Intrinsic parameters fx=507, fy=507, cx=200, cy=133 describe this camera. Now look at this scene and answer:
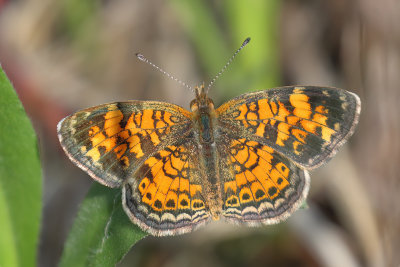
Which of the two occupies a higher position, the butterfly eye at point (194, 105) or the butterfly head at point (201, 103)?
the butterfly head at point (201, 103)

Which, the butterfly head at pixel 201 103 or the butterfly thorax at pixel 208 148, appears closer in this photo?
the butterfly thorax at pixel 208 148

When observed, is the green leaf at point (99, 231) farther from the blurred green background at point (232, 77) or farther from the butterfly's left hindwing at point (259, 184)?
the blurred green background at point (232, 77)

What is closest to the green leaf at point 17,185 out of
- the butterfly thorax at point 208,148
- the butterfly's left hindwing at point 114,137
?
the butterfly's left hindwing at point 114,137

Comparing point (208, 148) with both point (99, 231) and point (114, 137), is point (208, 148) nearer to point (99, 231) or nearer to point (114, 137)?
point (114, 137)

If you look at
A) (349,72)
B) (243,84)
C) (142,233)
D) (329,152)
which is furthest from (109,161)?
(349,72)

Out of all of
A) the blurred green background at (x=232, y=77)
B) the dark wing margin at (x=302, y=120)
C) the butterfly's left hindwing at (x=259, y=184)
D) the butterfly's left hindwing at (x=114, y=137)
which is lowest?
the blurred green background at (x=232, y=77)

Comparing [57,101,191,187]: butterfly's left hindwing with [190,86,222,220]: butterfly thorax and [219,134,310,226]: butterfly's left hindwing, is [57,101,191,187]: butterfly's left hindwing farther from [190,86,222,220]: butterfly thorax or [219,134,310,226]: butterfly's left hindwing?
[219,134,310,226]: butterfly's left hindwing
